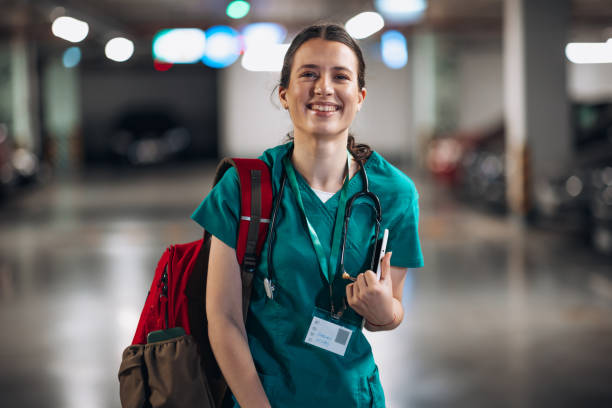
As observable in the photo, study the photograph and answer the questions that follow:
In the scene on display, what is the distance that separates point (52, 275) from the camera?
6680 mm

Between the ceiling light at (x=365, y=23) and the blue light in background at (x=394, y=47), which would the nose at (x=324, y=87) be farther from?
the blue light in background at (x=394, y=47)

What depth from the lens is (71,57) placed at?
76.7ft

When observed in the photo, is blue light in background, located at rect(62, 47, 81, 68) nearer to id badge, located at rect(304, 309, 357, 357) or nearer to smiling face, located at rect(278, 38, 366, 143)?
smiling face, located at rect(278, 38, 366, 143)

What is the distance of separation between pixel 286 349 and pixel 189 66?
25.1m

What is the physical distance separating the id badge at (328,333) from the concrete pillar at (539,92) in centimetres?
887

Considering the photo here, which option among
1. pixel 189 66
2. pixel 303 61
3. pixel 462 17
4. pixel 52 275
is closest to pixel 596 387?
pixel 303 61

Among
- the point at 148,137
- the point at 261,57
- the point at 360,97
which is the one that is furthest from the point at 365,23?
the point at 360,97

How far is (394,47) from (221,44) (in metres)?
5.19

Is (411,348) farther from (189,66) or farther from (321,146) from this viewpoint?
(189,66)

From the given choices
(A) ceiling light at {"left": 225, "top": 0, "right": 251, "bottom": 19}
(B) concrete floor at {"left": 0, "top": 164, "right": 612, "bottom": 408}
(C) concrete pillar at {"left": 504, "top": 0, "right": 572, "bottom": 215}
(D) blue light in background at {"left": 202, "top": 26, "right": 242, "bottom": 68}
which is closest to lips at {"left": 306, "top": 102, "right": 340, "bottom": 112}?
(B) concrete floor at {"left": 0, "top": 164, "right": 612, "bottom": 408}

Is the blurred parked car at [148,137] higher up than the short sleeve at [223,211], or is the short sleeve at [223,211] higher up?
the blurred parked car at [148,137]

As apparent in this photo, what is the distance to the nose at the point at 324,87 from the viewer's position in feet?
4.94

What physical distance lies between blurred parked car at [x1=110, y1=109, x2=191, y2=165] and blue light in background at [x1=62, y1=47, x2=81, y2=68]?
2480 millimetres

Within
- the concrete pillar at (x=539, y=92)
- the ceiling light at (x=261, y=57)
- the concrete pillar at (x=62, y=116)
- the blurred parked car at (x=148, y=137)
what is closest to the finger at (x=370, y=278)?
the concrete pillar at (x=539, y=92)
